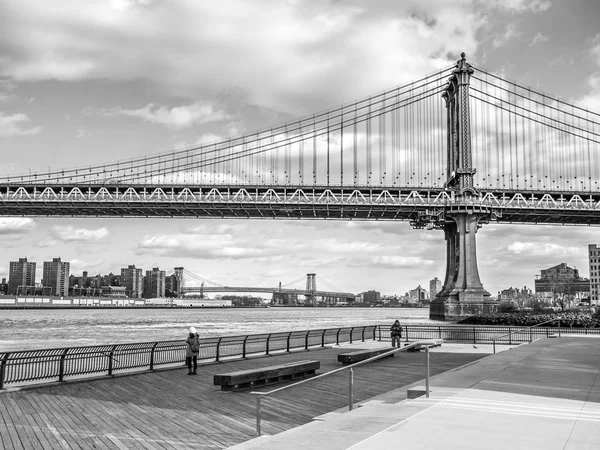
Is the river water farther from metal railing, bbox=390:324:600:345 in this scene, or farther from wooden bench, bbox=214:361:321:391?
wooden bench, bbox=214:361:321:391

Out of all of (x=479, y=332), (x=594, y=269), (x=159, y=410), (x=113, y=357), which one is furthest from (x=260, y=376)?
(x=594, y=269)

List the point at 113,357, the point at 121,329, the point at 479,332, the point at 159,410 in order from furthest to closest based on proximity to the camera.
A: the point at 121,329
the point at 479,332
the point at 113,357
the point at 159,410

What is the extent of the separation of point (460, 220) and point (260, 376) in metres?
66.7

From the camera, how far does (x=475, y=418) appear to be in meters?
9.93

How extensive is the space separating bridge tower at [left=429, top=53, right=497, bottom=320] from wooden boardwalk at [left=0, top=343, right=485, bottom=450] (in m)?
57.5

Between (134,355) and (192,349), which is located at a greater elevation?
(192,349)

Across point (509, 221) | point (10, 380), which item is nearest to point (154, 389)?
point (10, 380)

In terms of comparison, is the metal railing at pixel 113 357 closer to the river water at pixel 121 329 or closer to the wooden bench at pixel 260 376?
the wooden bench at pixel 260 376

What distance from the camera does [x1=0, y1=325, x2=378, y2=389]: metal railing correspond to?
17516mm

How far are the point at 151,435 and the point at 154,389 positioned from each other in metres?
5.64

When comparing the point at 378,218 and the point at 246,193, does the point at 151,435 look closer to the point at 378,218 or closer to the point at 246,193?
the point at 246,193

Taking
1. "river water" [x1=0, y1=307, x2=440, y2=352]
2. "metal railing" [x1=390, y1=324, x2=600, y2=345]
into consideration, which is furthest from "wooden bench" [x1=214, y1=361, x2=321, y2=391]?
"river water" [x1=0, y1=307, x2=440, y2=352]

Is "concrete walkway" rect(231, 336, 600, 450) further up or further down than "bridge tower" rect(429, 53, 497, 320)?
further down

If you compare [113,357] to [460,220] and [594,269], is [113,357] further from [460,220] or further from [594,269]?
[594,269]
